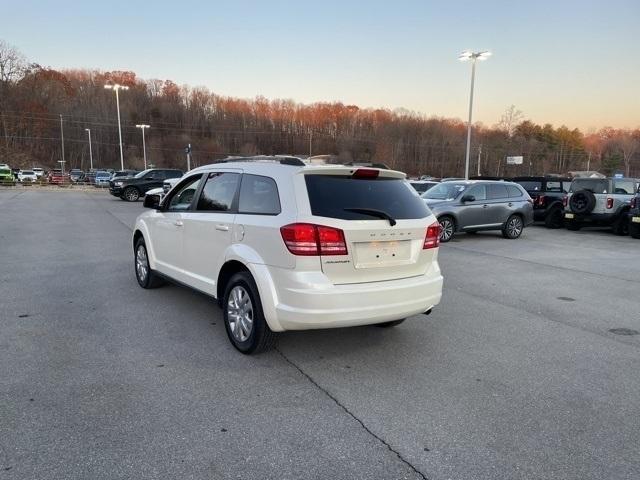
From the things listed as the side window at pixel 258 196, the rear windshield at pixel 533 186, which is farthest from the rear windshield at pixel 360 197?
the rear windshield at pixel 533 186


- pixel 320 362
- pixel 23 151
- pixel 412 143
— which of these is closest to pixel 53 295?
pixel 320 362

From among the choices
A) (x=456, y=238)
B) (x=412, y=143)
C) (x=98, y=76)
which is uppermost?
(x=98, y=76)

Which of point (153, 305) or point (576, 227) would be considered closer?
point (153, 305)

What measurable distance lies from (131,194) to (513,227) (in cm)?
2254

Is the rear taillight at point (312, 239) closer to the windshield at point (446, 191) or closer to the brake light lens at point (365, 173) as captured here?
the brake light lens at point (365, 173)

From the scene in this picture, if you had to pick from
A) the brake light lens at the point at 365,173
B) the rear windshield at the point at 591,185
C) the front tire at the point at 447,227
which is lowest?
the front tire at the point at 447,227

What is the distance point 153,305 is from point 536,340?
4.52 meters

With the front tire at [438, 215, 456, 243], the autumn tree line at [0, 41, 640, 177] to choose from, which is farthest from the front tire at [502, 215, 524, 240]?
the autumn tree line at [0, 41, 640, 177]

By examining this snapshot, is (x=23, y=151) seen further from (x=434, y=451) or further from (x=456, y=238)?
(x=434, y=451)

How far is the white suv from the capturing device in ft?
12.8

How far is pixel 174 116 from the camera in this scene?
4577 inches

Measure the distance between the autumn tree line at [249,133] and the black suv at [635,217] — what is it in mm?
83482

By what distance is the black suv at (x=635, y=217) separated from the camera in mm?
14390

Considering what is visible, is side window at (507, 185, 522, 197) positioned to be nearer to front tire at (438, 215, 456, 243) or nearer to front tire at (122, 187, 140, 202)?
front tire at (438, 215, 456, 243)
